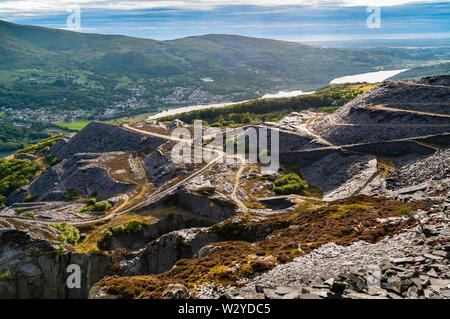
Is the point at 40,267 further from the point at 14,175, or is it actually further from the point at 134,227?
the point at 14,175

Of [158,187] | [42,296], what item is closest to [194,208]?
[158,187]

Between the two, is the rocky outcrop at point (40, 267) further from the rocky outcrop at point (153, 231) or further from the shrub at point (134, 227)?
the shrub at point (134, 227)

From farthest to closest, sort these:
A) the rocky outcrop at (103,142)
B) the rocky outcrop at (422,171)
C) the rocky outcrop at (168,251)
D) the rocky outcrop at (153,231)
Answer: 1. the rocky outcrop at (103,142)
2. the rocky outcrop at (153,231)
3. the rocky outcrop at (422,171)
4. the rocky outcrop at (168,251)

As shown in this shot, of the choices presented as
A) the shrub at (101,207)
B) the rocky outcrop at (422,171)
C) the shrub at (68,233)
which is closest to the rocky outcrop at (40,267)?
the shrub at (68,233)

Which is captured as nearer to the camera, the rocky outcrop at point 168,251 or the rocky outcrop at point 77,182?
the rocky outcrop at point 168,251

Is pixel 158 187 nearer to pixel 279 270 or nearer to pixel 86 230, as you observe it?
pixel 86 230

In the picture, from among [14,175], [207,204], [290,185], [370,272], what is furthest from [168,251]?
[14,175]

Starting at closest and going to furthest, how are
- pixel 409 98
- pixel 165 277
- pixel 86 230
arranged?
pixel 165 277, pixel 86 230, pixel 409 98

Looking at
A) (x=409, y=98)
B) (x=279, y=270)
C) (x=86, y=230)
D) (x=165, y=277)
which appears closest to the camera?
(x=279, y=270)
